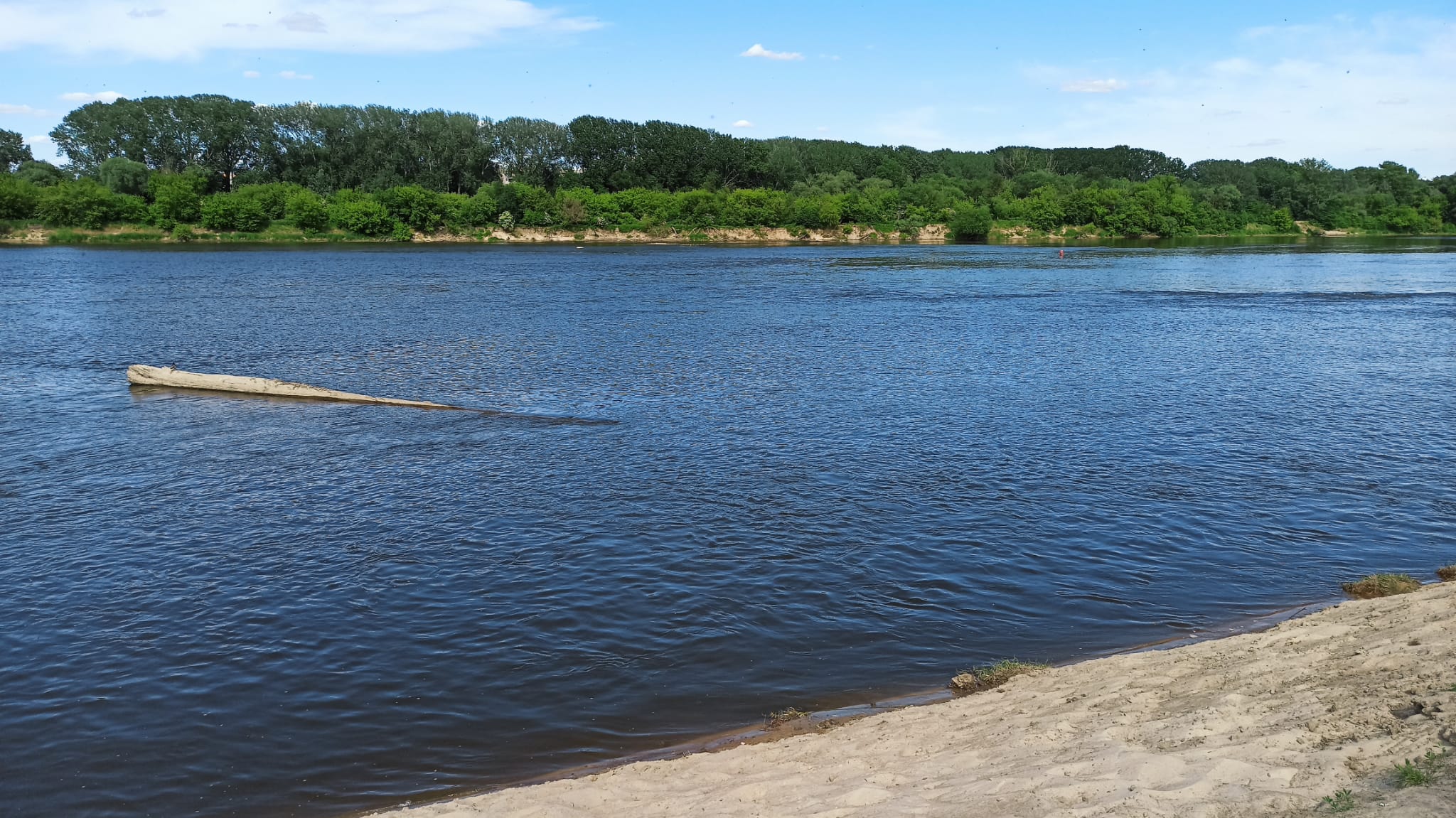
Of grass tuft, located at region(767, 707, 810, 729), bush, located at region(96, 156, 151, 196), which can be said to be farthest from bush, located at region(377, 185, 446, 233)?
grass tuft, located at region(767, 707, 810, 729)

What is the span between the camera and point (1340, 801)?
840cm

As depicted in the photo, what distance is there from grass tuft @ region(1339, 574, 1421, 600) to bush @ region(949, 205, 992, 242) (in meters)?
175

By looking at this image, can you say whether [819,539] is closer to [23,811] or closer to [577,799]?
[577,799]

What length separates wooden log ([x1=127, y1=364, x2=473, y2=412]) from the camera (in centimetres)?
3428

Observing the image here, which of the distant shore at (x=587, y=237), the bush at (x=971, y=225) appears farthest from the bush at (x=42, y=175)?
the bush at (x=971, y=225)

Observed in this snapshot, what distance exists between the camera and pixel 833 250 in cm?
15400

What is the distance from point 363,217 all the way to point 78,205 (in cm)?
4035

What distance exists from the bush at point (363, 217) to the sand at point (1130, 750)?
550 ft

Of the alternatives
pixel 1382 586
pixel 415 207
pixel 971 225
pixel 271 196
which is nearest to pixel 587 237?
pixel 415 207

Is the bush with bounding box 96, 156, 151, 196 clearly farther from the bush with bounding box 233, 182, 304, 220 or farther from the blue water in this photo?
the blue water

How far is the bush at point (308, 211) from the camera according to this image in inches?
6516

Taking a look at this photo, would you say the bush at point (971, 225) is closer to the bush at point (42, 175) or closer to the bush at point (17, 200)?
the bush at point (17, 200)

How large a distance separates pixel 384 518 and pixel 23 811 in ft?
35.9

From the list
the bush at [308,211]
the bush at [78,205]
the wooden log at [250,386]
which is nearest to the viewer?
the wooden log at [250,386]
